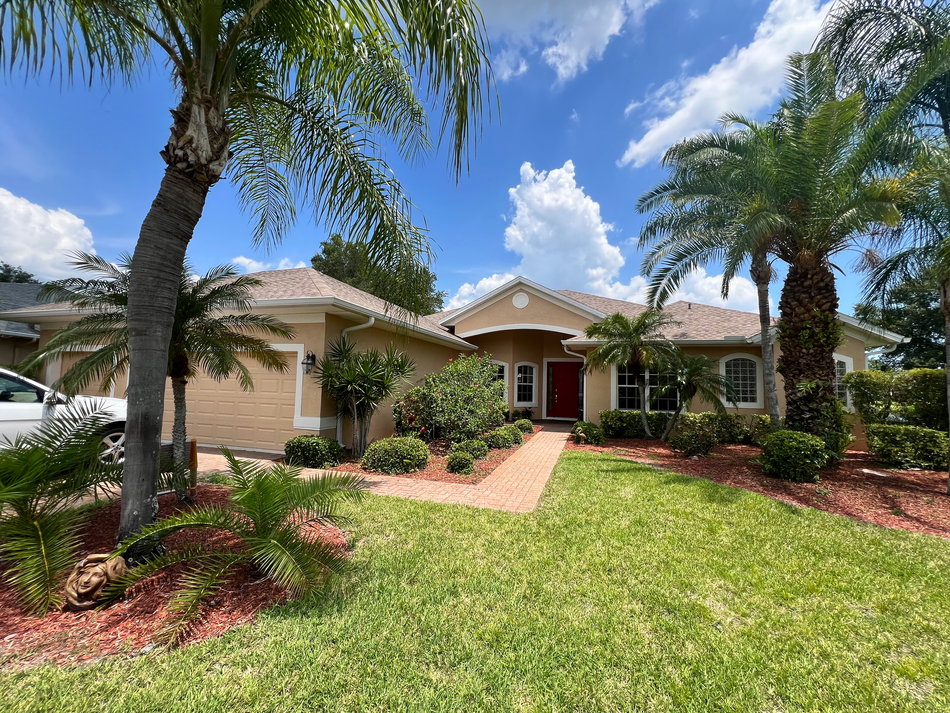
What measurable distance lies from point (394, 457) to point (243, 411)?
14.8 ft

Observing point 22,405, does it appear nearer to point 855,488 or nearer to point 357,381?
point 357,381

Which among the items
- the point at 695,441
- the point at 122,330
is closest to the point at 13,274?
the point at 122,330

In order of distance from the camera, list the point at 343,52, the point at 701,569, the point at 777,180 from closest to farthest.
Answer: the point at 701,569, the point at 343,52, the point at 777,180

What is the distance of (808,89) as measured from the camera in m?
8.19

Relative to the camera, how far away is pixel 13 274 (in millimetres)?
30344

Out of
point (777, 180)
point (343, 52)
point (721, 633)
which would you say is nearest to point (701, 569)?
point (721, 633)

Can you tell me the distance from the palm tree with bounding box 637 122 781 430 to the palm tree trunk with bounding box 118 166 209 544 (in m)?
9.03

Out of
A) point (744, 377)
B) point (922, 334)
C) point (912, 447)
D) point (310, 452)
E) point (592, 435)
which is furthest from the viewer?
point (922, 334)

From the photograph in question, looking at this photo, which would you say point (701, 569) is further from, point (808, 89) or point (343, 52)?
point (808, 89)

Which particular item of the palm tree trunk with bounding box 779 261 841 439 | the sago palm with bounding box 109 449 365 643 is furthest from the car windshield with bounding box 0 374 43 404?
the palm tree trunk with bounding box 779 261 841 439

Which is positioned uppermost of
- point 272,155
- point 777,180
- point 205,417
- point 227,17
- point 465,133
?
point 777,180

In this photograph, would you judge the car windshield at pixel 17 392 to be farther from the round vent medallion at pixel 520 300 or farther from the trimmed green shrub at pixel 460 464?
the round vent medallion at pixel 520 300

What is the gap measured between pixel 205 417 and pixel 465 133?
1012 centimetres

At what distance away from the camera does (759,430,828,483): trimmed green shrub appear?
7.14 metres
